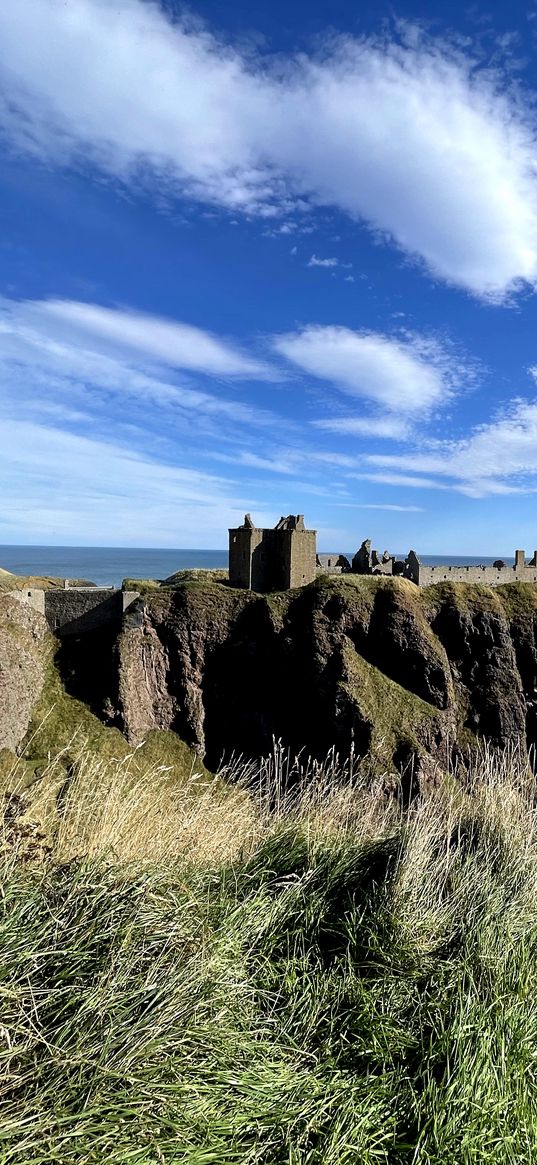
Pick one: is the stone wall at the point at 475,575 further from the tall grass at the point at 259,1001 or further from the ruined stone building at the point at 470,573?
the tall grass at the point at 259,1001

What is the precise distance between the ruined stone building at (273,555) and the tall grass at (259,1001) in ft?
133

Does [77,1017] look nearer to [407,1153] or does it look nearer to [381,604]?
[407,1153]

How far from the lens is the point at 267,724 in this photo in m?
44.5

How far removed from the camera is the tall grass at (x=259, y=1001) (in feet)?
12.6

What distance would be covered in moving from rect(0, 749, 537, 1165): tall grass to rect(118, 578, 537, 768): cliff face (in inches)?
1383

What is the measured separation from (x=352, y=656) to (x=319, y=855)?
38055 mm

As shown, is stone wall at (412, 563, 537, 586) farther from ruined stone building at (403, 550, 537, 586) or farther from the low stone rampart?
the low stone rampart

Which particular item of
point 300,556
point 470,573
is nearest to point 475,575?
point 470,573

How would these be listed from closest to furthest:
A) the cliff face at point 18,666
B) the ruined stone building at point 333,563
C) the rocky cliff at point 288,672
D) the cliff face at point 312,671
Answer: the cliff face at point 18,666, the rocky cliff at point 288,672, the cliff face at point 312,671, the ruined stone building at point 333,563

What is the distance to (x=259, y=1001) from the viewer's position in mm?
5156

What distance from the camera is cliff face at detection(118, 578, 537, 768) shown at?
140 ft

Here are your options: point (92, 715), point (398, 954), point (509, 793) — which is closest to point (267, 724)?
point (92, 715)

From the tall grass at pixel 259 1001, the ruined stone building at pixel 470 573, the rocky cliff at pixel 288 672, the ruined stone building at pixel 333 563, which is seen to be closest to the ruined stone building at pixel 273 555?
the rocky cliff at pixel 288 672

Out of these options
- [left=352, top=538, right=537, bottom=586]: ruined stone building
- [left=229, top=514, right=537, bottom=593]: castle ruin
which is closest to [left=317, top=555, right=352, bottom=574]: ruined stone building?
[left=352, top=538, right=537, bottom=586]: ruined stone building
